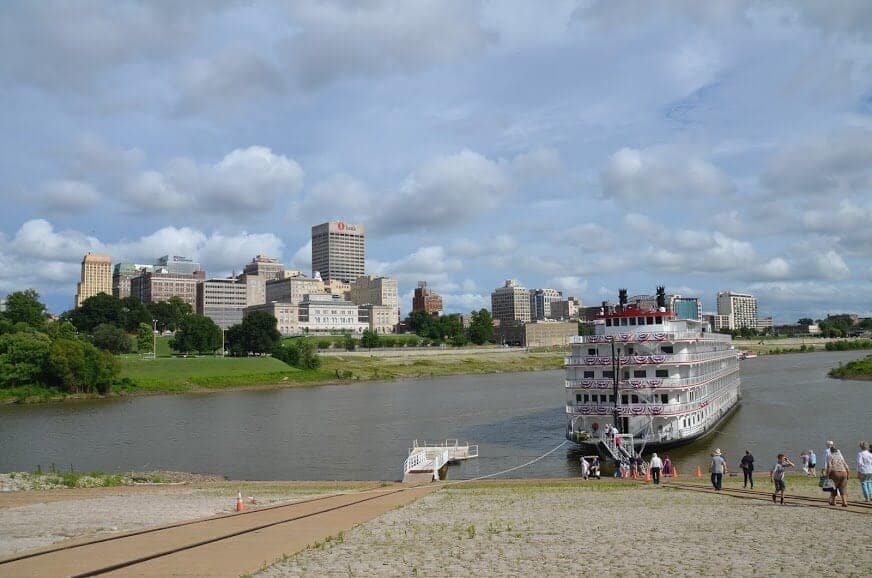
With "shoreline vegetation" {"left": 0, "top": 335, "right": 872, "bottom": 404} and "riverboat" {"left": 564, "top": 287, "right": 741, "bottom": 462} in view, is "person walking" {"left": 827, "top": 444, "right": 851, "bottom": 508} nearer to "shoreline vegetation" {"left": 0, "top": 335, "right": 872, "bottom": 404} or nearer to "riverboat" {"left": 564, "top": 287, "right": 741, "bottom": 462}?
"riverboat" {"left": 564, "top": 287, "right": 741, "bottom": 462}

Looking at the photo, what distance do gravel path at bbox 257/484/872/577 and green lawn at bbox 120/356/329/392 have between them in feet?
358

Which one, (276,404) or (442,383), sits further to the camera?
(442,383)

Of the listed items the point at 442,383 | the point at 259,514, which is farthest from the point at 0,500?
the point at 442,383

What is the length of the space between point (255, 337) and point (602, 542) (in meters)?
156

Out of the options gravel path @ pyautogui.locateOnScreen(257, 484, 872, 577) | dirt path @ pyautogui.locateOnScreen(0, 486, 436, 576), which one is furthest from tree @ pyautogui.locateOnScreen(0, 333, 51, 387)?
gravel path @ pyautogui.locateOnScreen(257, 484, 872, 577)

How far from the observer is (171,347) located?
186125 millimetres

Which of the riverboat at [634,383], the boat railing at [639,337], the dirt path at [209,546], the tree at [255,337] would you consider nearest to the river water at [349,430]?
the riverboat at [634,383]

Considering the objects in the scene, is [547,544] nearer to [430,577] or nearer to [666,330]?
[430,577]

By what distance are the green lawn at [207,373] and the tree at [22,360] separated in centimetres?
1304

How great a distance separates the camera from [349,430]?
72.1 meters

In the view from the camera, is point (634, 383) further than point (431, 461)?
Yes

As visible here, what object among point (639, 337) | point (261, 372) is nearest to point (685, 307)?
point (639, 337)

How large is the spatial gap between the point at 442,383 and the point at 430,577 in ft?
424

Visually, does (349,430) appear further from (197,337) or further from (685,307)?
(197,337)
